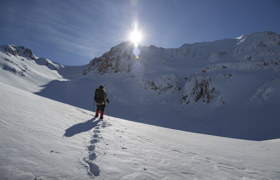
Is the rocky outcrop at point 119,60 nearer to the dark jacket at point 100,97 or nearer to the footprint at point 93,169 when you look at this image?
the dark jacket at point 100,97

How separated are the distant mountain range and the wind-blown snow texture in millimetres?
110

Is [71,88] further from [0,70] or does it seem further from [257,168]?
[257,168]

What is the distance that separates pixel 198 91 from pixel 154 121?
8651mm

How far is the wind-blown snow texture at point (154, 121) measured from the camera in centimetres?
212

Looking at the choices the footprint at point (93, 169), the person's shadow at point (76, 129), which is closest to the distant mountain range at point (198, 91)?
the person's shadow at point (76, 129)

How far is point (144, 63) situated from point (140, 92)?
10.1 meters

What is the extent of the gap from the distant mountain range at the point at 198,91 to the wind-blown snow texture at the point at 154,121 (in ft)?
0.36

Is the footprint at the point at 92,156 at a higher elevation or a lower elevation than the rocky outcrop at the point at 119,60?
lower

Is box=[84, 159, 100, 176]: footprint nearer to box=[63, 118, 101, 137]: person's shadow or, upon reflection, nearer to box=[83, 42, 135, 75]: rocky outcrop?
box=[63, 118, 101, 137]: person's shadow

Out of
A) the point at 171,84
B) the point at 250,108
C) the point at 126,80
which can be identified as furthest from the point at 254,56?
the point at 126,80

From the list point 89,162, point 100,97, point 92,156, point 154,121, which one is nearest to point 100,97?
point 100,97

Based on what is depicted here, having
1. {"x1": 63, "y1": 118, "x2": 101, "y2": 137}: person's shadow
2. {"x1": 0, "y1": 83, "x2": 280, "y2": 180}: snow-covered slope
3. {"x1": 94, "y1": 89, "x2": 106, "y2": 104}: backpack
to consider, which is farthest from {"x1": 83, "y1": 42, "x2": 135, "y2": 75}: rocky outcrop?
{"x1": 0, "y1": 83, "x2": 280, "y2": 180}: snow-covered slope

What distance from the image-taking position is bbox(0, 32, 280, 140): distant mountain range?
1394 centimetres

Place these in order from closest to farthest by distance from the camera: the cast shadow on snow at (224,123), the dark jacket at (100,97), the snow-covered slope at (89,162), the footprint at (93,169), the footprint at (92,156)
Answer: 1. the snow-covered slope at (89,162)
2. the footprint at (93,169)
3. the footprint at (92,156)
4. the dark jacket at (100,97)
5. the cast shadow on snow at (224,123)
